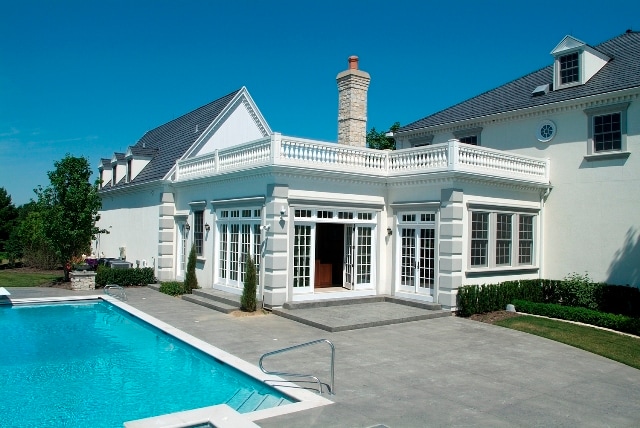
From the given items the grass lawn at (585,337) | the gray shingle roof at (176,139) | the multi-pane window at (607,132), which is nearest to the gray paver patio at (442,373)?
the grass lawn at (585,337)

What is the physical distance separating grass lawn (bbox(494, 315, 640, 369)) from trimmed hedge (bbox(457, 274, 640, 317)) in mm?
979

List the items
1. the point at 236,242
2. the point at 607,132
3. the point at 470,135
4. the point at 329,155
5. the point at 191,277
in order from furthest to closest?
the point at 470,135 < the point at 191,277 < the point at 236,242 < the point at 607,132 < the point at 329,155

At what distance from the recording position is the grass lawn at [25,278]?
23.9m

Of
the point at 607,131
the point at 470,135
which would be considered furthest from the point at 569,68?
the point at 470,135

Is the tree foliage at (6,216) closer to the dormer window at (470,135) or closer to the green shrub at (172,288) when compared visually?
the green shrub at (172,288)

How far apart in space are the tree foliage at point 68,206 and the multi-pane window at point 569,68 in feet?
64.6

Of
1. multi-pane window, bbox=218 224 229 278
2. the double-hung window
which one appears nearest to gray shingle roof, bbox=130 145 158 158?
multi-pane window, bbox=218 224 229 278

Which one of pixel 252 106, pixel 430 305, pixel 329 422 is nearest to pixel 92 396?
pixel 329 422

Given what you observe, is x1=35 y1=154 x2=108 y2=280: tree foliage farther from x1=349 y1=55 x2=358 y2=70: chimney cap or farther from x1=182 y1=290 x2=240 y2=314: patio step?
x1=349 y1=55 x2=358 y2=70: chimney cap

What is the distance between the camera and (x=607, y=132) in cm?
1800

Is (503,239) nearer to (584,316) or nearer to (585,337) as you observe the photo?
(584,316)

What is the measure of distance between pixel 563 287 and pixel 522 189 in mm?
3660

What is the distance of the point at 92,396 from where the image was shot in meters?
9.03

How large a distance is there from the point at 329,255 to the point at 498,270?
5949mm
